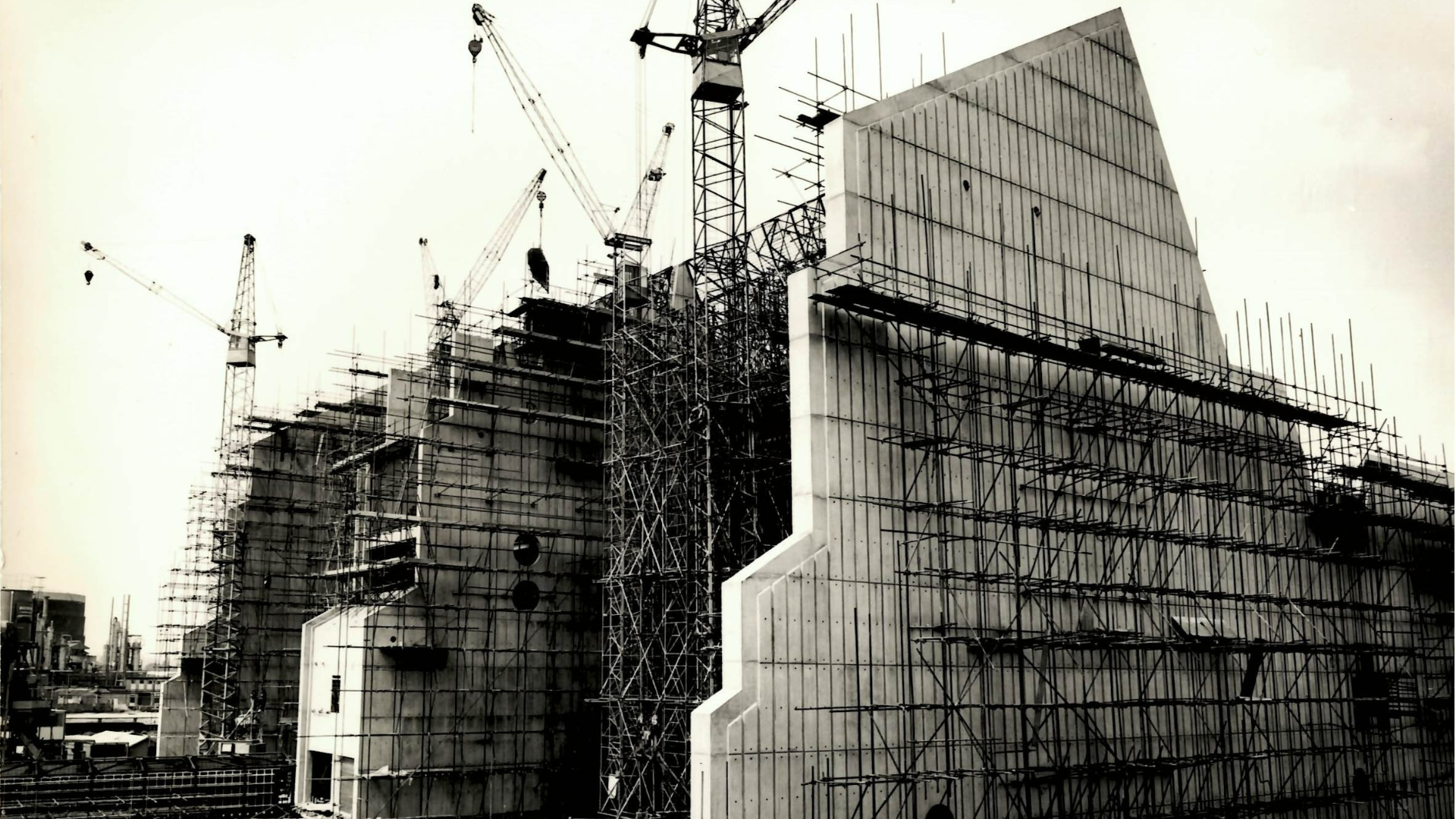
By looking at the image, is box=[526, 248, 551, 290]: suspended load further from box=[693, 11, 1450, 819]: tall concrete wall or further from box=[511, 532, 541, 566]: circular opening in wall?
box=[693, 11, 1450, 819]: tall concrete wall

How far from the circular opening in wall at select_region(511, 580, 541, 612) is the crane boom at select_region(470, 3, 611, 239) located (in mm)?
17615

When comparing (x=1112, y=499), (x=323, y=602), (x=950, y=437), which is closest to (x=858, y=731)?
(x=950, y=437)

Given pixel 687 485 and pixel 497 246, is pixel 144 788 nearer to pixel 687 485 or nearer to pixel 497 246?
pixel 687 485

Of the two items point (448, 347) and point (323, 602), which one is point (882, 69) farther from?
point (323, 602)

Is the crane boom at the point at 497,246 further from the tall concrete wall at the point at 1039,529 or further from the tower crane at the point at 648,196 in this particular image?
the tall concrete wall at the point at 1039,529

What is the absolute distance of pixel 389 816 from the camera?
40.8m

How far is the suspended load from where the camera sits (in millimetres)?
49875

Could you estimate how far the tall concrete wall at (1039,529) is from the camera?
3016 cm

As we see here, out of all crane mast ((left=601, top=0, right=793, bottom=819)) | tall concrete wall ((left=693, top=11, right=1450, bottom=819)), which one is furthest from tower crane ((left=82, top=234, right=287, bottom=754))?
tall concrete wall ((left=693, top=11, right=1450, bottom=819))

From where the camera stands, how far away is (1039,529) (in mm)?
35219

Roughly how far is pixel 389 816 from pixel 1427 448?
43.2m

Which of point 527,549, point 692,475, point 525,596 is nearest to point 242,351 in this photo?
point 527,549

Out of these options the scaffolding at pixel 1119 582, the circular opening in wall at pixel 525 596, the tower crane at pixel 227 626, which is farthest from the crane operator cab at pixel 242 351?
the scaffolding at pixel 1119 582

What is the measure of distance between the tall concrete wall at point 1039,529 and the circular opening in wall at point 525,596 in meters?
16.9
